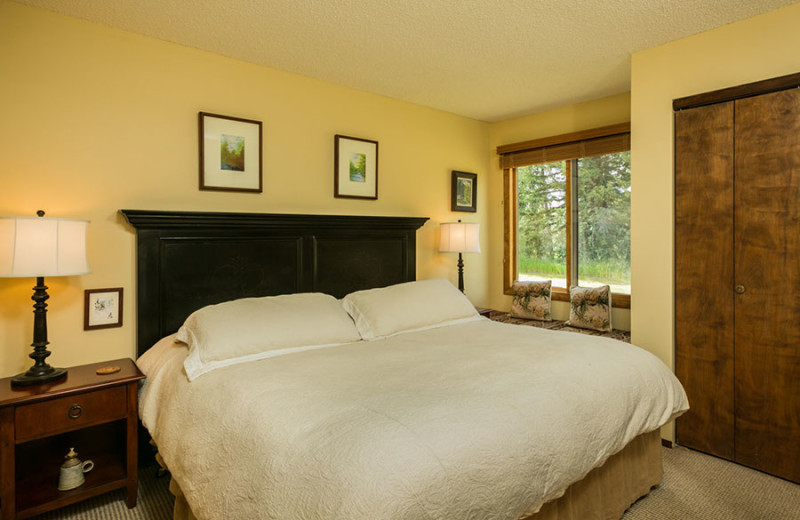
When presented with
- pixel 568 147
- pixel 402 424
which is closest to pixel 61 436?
pixel 402 424

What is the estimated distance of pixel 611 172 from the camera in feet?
12.0

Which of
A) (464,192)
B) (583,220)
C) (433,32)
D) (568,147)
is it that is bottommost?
(583,220)

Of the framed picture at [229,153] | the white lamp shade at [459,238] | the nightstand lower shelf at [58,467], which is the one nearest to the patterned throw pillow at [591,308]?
the white lamp shade at [459,238]

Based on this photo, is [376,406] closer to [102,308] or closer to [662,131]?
[102,308]

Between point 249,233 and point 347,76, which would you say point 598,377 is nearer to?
point 249,233

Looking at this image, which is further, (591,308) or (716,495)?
(591,308)

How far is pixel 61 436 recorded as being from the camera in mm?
2375

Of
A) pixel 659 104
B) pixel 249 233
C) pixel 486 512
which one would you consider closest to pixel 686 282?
pixel 659 104

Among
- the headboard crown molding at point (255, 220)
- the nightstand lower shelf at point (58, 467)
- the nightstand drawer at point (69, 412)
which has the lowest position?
the nightstand lower shelf at point (58, 467)

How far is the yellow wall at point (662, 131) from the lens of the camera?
2.52 m

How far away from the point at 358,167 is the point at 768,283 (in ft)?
8.80

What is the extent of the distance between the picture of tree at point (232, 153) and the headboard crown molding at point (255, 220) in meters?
0.33

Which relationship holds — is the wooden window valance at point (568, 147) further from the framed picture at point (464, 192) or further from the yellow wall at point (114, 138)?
the yellow wall at point (114, 138)

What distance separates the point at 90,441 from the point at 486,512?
90.1 inches
